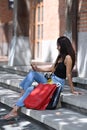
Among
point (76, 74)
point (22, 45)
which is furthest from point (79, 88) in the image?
point (22, 45)

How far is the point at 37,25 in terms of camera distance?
650 inches

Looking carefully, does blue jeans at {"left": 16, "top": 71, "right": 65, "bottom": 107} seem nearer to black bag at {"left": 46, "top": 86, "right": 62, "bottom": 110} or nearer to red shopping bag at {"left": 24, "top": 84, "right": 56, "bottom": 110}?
red shopping bag at {"left": 24, "top": 84, "right": 56, "bottom": 110}

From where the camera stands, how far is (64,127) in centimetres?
636

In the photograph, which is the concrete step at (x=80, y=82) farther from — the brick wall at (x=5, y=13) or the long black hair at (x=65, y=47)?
the brick wall at (x=5, y=13)

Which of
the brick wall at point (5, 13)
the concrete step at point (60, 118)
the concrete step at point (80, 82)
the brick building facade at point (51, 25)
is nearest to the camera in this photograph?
the concrete step at point (60, 118)

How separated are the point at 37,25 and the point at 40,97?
Result: 30.8 feet

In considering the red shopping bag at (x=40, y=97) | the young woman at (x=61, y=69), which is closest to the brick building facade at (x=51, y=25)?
the young woman at (x=61, y=69)

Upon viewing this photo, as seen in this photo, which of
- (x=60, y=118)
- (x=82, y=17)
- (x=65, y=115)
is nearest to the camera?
(x=60, y=118)

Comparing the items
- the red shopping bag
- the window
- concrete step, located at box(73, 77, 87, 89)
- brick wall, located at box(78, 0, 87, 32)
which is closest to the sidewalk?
the red shopping bag

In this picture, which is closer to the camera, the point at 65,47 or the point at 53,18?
the point at 65,47

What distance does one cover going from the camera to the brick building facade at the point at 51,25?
10.0 m

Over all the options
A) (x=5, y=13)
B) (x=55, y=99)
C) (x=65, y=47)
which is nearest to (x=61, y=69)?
(x=65, y=47)

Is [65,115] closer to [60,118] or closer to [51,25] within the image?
[60,118]

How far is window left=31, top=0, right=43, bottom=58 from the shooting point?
16211mm
